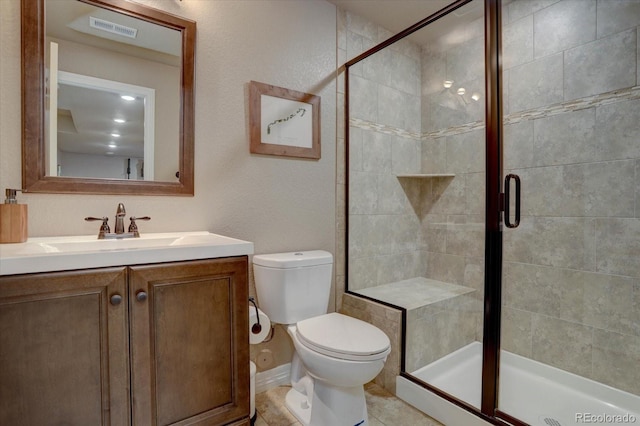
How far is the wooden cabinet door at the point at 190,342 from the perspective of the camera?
1.04 meters

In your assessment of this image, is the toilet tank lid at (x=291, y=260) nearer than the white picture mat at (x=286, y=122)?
Yes

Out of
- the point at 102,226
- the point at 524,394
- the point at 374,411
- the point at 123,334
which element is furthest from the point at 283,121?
the point at 524,394

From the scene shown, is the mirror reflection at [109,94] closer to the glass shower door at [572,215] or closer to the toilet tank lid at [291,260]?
the toilet tank lid at [291,260]

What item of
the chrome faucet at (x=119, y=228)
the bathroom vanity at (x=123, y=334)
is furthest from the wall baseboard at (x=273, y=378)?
the chrome faucet at (x=119, y=228)

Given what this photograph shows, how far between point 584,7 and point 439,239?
1556 mm

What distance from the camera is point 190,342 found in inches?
44.3

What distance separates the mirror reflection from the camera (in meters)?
1.37

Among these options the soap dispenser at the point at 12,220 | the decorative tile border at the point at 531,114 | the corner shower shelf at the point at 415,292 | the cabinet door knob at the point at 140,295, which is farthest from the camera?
the corner shower shelf at the point at 415,292

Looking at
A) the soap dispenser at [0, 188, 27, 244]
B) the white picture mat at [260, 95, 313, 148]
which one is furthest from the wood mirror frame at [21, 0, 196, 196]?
the white picture mat at [260, 95, 313, 148]

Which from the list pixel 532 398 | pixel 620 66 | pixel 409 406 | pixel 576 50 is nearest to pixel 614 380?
pixel 532 398

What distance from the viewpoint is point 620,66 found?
1.69 meters

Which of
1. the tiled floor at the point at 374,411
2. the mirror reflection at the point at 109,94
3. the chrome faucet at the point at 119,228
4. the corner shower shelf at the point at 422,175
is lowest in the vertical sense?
the tiled floor at the point at 374,411

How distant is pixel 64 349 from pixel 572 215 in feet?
7.87

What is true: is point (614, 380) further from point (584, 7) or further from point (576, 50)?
point (584, 7)
